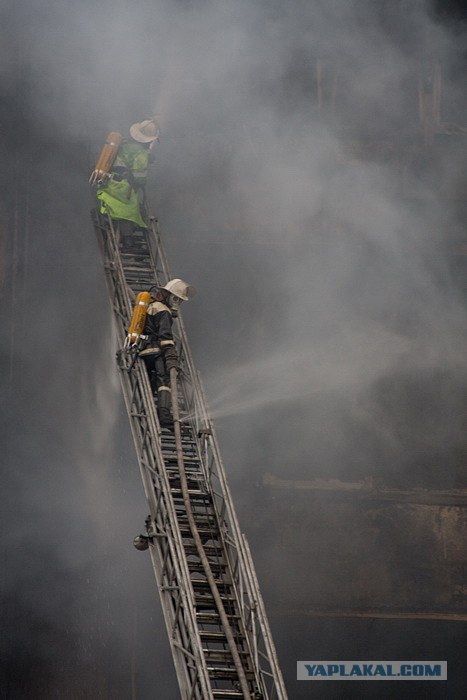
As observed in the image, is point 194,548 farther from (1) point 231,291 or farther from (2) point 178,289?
(1) point 231,291

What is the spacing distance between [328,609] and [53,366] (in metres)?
4.96

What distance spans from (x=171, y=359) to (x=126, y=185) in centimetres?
308

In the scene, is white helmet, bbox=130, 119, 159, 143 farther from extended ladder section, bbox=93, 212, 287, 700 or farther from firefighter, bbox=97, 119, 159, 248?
A: extended ladder section, bbox=93, 212, 287, 700

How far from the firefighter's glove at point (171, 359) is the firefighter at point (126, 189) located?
2516 millimetres

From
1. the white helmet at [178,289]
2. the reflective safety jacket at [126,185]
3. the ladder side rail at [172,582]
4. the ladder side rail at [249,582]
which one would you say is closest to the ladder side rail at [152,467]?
the ladder side rail at [172,582]

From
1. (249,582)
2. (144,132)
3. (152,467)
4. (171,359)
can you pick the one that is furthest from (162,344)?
(144,132)

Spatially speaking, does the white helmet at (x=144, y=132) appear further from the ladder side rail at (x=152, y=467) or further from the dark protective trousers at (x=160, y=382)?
the dark protective trousers at (x=160, y=382)

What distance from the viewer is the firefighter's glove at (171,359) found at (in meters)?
12.1

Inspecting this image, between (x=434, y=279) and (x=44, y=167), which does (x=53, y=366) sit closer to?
(x=44, y=167)

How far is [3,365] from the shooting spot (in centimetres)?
1591

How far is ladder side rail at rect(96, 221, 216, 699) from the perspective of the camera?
33.4ft

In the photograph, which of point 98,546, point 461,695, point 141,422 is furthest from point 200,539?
point 461,695

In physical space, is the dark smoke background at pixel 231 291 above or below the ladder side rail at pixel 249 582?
above

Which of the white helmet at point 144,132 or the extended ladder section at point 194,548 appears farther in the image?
the white helmet at point 144,132
